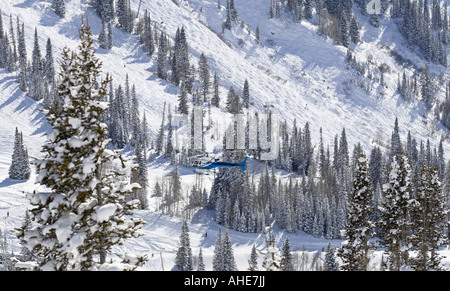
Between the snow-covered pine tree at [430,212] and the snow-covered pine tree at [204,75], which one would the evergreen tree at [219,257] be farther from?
the snow-covered pine tree at [204,75]

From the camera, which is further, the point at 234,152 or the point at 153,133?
the point at 153,133

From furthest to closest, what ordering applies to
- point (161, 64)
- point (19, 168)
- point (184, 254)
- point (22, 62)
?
point (161, 64)
point (22, 62)
point (19, 168)
point (184, 254)

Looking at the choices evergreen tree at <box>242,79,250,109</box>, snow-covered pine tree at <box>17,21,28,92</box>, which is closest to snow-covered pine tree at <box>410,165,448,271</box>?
snow-covered pine tree at <box>17,21,28,92</box>

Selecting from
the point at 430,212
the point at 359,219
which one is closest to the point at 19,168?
the point at 359,219

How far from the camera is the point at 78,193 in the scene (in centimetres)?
1666

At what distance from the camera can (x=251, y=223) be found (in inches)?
4299

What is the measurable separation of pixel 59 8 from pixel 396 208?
17108 centimetres

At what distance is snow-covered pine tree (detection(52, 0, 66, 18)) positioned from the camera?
593ft

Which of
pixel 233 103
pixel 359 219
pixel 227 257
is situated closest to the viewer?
pixel 359 219

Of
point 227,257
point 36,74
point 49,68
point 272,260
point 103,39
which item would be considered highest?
point 103,39

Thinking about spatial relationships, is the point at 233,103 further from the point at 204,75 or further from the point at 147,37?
the point at 147,37
